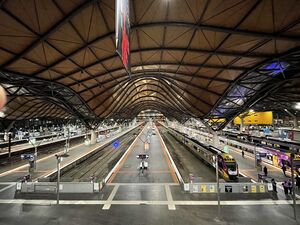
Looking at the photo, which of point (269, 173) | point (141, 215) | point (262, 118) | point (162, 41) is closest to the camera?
point (141, 215)

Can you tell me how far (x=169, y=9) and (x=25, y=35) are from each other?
10858mm

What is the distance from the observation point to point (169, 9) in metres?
13.4

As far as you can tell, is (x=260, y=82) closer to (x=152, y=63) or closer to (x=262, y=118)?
(x=152, y=63)

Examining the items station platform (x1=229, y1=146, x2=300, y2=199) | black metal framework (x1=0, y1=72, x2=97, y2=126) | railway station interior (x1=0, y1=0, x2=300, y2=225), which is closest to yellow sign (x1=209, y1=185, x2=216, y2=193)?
railway station interior (x1=0, y1=0, x2=300, y2=225)

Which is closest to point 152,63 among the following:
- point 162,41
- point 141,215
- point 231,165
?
point 162,41

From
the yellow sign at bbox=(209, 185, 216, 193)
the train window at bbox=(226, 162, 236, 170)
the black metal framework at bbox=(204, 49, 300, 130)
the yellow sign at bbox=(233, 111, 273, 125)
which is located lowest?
the yellow sign at bbox=(209, 185, 216, 193)

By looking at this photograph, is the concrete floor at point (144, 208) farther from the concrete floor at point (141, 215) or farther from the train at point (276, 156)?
the train at point (276, 156)

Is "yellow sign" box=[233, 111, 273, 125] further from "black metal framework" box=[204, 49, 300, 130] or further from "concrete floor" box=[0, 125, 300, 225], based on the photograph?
"concrete floor" box=[0, 125, 300, 225]

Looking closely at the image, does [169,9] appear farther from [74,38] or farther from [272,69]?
[272,69]

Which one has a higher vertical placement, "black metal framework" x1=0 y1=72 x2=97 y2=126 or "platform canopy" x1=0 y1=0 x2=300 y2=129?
"platform canopy" x1=0 y1=0 x2=300 y2=129

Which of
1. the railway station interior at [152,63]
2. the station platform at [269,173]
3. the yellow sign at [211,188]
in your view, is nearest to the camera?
the railway station interior at [152,63]

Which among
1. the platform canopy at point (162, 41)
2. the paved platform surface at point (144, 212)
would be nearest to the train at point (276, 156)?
the paved platform surface at point (144, 212)

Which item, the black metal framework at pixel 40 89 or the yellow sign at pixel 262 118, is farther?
the yellow sign at pixel 262 118

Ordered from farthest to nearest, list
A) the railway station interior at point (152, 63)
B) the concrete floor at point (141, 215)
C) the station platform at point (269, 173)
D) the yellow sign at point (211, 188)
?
the station platform at point (269, 173)
the yellow sign at point (211, 188)
the railway station interior at point (152, 63)
the concrete floor at point (141, 215)
